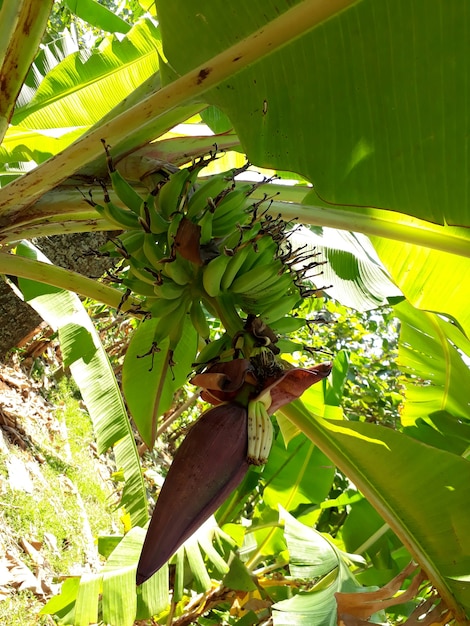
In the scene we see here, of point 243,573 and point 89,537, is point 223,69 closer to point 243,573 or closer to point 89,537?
point 243,573

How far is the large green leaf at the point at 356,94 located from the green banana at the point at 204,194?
0.42 feet

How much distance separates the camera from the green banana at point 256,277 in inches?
32.7

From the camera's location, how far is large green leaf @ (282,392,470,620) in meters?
1.00

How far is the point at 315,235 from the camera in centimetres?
130

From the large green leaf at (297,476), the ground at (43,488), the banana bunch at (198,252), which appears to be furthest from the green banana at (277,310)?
the ground at (43,488)

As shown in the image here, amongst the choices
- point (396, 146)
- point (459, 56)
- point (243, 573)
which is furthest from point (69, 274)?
point (243, 573)

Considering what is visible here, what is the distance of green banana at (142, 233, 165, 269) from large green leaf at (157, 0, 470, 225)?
197mm

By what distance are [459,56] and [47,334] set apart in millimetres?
3138

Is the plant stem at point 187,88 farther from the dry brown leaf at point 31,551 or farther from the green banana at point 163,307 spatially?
the dry brown leaf at point 31,551

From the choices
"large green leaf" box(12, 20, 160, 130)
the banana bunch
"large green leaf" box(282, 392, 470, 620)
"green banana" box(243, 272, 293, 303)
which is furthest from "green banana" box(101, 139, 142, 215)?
"large green leaf" box(12, 20, 160, 130)

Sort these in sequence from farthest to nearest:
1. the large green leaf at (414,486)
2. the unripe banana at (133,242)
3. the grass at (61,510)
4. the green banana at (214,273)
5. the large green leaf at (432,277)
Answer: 1. the grass at (61,510)
2. the large green leaf at (432,277)
3. the large green leaf at (414,486)
4. the unripe banana at (133,242)
5. the green banana at (214,273)

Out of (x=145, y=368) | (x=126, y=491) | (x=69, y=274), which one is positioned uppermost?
(x=69, y=274)

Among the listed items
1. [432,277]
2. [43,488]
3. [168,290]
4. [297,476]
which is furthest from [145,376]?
[43,488]

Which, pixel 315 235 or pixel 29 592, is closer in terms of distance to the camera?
pixel 315 235
